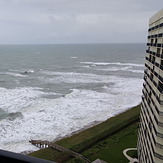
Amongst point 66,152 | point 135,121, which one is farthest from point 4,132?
point 135,121

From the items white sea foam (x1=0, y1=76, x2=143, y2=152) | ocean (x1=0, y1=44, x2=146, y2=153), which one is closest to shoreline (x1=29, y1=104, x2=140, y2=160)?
ocean (x1=0, y1=44, x2=146, y2=153)

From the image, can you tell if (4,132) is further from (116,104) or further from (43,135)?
(116,104)

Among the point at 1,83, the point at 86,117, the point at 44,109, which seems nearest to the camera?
the point at 86,117

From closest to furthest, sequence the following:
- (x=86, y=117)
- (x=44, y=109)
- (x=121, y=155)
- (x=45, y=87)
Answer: (x=121, y=155), (x=86, y=117), (x=44, y=109), (x=45, y=87)

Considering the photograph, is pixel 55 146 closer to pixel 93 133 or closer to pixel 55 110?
pixel 93 133

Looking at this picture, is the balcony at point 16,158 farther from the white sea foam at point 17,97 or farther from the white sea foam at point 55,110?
the white sea foam at point 17,97

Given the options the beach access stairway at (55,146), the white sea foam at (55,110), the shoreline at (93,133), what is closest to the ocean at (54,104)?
the white sea foam at (55,110)

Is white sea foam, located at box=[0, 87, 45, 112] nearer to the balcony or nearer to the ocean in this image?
the ocean

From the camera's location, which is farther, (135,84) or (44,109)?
(135,84)
